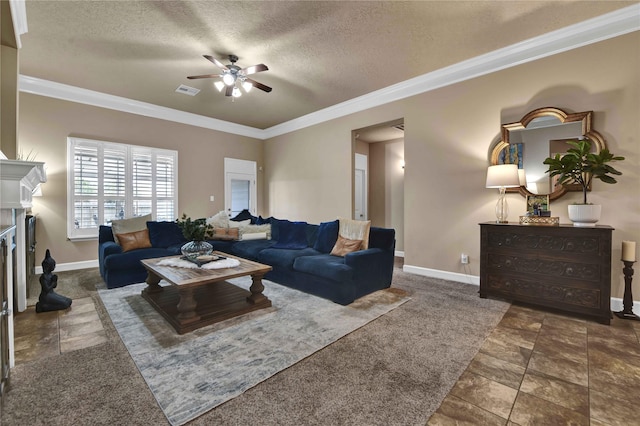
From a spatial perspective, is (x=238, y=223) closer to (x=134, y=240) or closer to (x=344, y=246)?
(x=134, y=240)

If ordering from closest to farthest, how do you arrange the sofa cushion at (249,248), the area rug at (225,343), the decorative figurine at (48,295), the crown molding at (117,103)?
the area rug at (225,343)
the decorative figurine at (48,295)
the sofa cushion at (249,248)
the crown molding at (117,103)

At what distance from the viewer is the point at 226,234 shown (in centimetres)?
509

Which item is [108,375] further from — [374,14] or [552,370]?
[374,14]

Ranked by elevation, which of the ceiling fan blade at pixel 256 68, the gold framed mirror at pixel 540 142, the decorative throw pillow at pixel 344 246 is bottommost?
the decorative throw pillow at pixel 344 246

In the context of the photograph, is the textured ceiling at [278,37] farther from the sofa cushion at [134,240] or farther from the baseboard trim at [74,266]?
the baseboard trim at [74,266]

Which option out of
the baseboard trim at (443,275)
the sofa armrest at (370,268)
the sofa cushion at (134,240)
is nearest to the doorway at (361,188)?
the baseboard trim at (443,275)

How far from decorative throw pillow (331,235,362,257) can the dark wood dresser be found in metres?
1.48

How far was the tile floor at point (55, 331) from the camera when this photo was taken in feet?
7.22

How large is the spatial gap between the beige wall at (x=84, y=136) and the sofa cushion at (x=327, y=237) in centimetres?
343

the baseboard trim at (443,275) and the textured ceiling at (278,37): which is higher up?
the textured ceiling at (278,37)

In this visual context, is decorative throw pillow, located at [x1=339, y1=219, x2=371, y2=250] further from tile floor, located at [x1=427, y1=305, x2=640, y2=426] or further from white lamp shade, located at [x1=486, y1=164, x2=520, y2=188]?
tile floor, located at [x1=427, y1=305, x2=640, y2=426]

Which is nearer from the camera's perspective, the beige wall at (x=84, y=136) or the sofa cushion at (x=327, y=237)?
the sofa cushion at (x=327, y=237)

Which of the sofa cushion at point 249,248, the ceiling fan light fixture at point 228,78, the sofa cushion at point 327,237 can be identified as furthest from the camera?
the sofa cushion at point 249,248

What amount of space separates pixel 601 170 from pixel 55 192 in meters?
7.34
